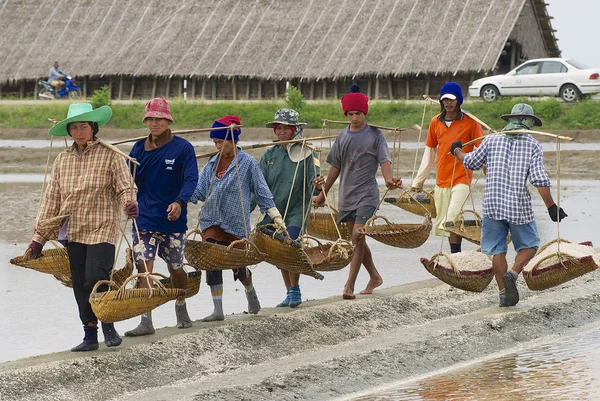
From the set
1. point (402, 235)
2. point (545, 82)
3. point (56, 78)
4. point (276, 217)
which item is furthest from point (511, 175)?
point (56, 78)

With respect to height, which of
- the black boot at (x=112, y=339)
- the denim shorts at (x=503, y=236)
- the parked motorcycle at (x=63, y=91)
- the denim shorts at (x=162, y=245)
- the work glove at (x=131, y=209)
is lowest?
the parked motorcycle at (x=63, y=91)

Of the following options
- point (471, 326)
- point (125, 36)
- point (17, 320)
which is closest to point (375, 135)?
point (471, 326)

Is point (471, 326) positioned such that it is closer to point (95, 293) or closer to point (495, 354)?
point (495, 354)

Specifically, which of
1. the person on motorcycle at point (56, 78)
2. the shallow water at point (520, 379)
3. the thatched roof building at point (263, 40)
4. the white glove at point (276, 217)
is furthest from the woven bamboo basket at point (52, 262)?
the person on motorcycle at point (56, 78)

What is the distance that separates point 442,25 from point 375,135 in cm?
2597

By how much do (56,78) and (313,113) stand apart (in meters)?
11.6

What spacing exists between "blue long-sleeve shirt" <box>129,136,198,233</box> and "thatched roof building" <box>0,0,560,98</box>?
2572 cm

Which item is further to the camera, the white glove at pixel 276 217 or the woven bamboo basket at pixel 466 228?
the woven bamboo basket at pixel 466 228

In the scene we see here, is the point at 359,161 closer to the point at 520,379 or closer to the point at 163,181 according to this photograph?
the point at 163,181

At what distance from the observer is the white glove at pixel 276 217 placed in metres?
7.25

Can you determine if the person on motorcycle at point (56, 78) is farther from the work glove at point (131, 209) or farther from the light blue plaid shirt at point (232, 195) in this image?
the work glove at point (131, 209)

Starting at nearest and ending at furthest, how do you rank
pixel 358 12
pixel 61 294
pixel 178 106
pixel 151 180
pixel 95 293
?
pixel 95 293, pixel 151 180, pixel 61 294, pixel 178 106, pixel 358 12

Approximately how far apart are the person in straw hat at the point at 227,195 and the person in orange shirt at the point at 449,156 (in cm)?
181

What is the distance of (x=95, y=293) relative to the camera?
19.6 ft
